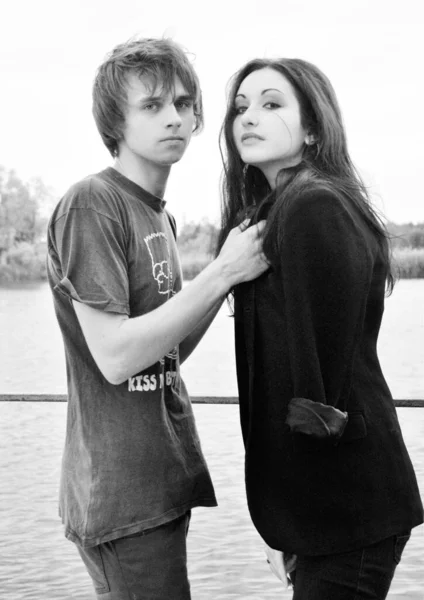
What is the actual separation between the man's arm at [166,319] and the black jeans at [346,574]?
15.0 inches

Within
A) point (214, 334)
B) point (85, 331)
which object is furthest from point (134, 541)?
point (214, 334)

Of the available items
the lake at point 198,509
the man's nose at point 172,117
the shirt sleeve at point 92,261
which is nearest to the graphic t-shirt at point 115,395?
the shirt sleeve at point 92,261

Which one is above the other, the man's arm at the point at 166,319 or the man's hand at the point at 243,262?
the man's hand at the point at 243,262

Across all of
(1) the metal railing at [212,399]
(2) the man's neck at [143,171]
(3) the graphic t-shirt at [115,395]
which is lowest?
(1) the metal railing at [212,399]

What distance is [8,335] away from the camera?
2889 centimetres

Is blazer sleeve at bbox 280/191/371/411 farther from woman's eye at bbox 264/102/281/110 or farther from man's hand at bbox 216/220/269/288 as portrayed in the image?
woman's eye at bbox 264/102/281/110

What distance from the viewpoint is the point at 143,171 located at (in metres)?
1.57

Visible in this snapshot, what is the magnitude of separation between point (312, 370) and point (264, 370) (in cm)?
12

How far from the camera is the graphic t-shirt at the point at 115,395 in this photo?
1426 mm

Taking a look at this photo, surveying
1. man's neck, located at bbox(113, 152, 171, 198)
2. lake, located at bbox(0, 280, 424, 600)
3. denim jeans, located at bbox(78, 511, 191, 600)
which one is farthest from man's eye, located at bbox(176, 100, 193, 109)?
lake, located at bbox(0, 280, 424, 600)

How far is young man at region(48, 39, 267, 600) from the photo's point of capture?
4.63 ft

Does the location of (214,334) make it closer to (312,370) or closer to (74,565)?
(74,565)

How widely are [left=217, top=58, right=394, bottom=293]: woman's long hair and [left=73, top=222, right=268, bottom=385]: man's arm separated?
1.7 inches

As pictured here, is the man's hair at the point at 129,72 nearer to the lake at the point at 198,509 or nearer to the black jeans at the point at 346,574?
the black jeans at the point at 346,574
